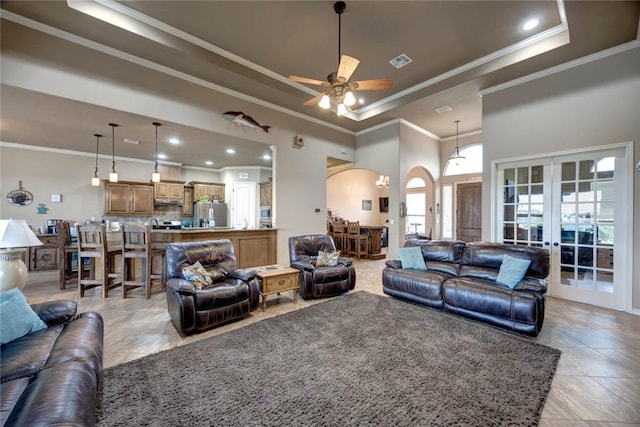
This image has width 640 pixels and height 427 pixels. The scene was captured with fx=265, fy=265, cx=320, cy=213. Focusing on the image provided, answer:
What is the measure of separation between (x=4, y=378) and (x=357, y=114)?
6.51 m

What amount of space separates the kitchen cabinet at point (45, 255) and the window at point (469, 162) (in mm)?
9971

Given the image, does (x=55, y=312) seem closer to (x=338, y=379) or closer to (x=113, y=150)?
(x=338, y=379)

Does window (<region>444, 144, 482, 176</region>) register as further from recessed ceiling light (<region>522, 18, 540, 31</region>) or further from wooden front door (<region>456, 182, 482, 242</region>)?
recessed ceiling light (<region>522, 18, 540, 31</region>)

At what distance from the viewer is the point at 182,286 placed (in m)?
2.88

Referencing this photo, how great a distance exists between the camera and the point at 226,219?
888 centimetres

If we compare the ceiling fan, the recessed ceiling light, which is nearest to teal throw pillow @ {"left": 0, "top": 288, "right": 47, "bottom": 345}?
the ceiling fan

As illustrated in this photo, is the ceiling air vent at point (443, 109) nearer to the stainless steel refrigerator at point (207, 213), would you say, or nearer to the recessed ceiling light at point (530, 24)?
the recessed ceiling light at point (530, 24)

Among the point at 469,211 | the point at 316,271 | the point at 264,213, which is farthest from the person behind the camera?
the point at 264,213

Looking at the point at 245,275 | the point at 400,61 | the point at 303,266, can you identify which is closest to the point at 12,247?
the point at 245,275

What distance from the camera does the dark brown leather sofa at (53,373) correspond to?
3.75ft

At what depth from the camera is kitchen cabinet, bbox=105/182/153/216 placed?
7.01 m

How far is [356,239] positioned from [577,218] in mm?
4823

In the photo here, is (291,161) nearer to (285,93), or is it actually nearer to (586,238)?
(285,93)

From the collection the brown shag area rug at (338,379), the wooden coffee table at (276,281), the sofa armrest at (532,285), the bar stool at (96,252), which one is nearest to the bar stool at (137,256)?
the bar stool at (96,252)
